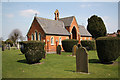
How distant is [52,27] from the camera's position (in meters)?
36.1

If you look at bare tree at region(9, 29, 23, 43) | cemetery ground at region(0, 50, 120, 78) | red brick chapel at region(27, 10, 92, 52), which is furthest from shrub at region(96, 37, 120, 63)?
bare tree at region(9, 29, 23, 43)

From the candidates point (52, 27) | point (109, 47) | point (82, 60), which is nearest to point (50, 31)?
point (52, 27)

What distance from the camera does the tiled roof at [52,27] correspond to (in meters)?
33.5

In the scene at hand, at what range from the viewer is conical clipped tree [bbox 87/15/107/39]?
213 feet

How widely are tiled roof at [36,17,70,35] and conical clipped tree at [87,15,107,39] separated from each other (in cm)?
3014

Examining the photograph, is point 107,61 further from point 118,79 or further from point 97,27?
point 97,27

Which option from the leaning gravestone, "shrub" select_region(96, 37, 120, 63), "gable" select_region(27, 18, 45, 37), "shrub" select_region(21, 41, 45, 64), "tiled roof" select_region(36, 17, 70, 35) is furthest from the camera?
"tiled roof" select_region(36, 17, 70, 35)

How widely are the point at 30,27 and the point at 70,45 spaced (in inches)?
546

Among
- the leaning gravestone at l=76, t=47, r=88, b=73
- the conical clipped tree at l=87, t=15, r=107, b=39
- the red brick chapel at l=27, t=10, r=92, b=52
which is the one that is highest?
the conical clipped tree at l=87, t=15, r=107, b=39

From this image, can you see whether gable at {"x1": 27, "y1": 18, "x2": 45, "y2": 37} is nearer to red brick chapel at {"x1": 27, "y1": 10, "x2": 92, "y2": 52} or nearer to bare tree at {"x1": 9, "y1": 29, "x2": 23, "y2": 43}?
red brick chapel at {"x1": 27, "y1": 10, "x2": 92, "y2": 52}

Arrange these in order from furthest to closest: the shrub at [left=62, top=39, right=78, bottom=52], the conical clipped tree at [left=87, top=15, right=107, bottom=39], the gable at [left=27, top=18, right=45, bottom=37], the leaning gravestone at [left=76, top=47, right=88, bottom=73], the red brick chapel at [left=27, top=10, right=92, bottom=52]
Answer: the conical clipped tree at [left=87, top=15, right=107, bottom=39]
the gable at [left=27, top=18, right=45, bottom=37]
the red brick chapel at [left=27, top=10, right=92, bottom=52]
the shrub at [left=62, top=39, right=78, bottom=52]
the leaning gravestone at [left=76, top=47, right=88, bottom=73]

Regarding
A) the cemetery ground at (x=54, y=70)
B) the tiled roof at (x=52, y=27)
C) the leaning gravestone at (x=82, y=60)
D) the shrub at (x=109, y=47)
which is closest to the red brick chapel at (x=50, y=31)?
the tiled roof at (x=52, y=27)

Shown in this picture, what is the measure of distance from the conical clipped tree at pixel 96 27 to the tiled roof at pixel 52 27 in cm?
3014

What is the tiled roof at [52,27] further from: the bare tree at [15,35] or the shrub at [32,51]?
the bare tree at [15,35]
